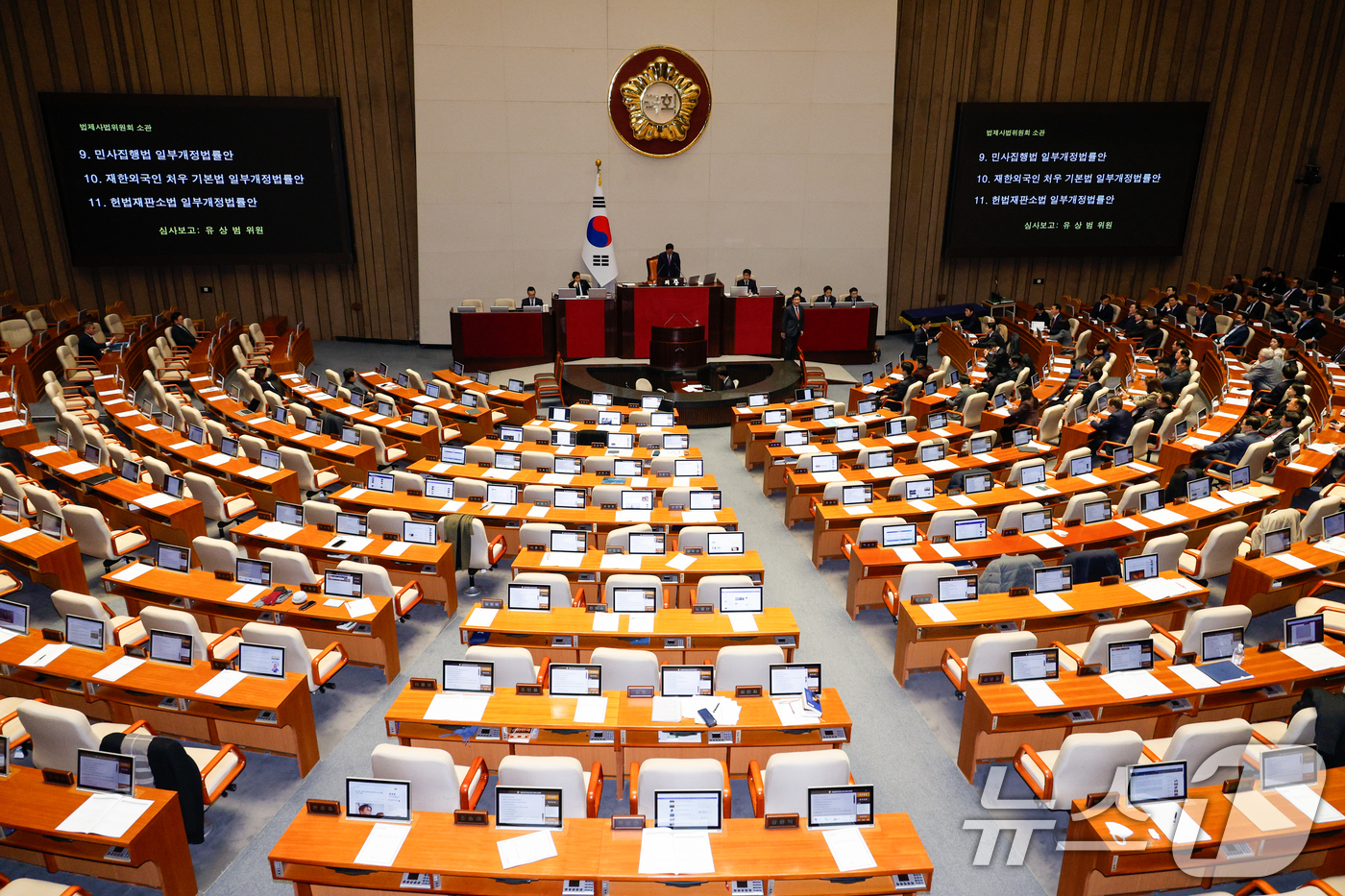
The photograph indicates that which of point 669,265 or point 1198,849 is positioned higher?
point 669,265

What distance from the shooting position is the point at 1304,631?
23.0 ft

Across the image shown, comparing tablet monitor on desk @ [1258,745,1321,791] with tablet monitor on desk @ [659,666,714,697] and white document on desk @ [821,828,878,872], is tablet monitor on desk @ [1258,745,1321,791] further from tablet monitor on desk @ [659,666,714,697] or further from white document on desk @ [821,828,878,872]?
tablet monitor on desk @ [659,666,714,697]

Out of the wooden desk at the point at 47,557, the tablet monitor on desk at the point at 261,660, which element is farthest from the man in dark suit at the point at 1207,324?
the wooden desk at the point at 47,557

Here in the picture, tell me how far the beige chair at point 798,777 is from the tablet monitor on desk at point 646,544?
147 inches

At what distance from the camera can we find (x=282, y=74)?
1958 centimetres

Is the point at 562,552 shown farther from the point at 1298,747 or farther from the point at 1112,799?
the point at 1298,747

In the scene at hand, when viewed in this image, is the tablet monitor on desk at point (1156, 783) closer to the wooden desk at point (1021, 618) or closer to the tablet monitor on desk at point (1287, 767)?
the tablet monitor on desk at point (1287, 767)

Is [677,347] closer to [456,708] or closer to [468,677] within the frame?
[468,677]

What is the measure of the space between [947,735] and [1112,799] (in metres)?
2.09

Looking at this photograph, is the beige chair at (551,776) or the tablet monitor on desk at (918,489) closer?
the beige chair at (551,776)

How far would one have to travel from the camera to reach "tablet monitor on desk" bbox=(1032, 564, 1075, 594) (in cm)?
802

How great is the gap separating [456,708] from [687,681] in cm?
174

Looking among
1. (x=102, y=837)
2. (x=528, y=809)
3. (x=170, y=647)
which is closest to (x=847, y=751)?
(x=528, y=809)

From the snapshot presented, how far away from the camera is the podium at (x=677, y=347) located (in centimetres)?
1722
